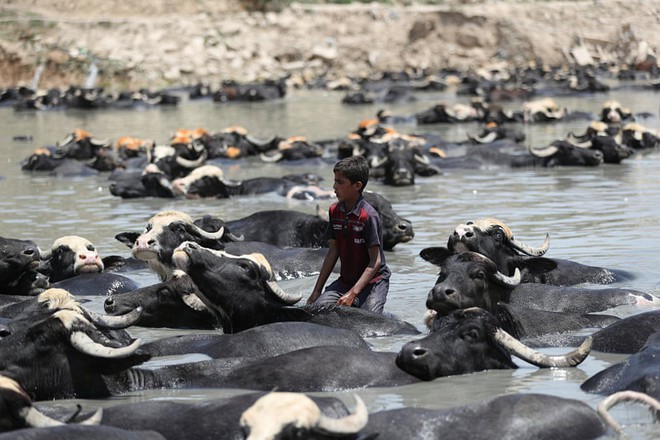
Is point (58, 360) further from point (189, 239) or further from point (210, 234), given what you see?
point (210, 234)

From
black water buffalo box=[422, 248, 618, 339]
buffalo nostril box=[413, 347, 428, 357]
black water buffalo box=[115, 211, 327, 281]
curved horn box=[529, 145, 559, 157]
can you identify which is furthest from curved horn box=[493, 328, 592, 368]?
curved horn box=[529, 145, 559, 157]

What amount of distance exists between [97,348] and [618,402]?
2.68 m

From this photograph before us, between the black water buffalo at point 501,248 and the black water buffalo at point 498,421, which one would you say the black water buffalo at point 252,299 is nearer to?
the black water buffalo at point 501,248

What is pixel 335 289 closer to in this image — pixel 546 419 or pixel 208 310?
pixel 208 310

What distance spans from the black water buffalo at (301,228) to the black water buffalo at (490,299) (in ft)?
10.7

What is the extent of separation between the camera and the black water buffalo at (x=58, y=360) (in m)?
6.80

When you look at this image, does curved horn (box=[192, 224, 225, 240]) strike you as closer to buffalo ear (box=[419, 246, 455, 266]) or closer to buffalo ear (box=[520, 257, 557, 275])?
buffalo ear (box=[419, 246, 455, 266])

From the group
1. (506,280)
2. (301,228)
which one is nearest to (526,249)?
(506,280)

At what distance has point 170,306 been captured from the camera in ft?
29.8

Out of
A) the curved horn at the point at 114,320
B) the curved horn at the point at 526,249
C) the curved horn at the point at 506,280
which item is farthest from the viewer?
the curved horn at the point at 526,249

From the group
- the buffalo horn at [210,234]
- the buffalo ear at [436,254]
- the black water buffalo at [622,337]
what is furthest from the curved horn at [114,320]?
the buffalo horn at [210,234]

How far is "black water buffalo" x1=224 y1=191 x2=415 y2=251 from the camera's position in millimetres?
11961

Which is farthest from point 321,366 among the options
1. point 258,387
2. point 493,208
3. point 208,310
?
point 493,208

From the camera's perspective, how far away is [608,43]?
179 feet
